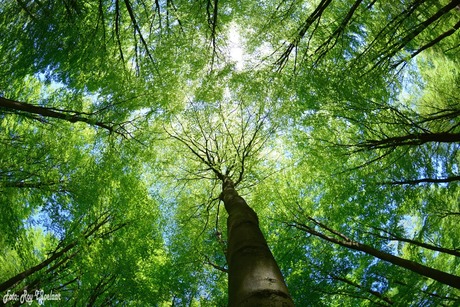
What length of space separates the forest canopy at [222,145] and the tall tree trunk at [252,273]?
27 cm

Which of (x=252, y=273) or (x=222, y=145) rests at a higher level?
(x=222, y=145)

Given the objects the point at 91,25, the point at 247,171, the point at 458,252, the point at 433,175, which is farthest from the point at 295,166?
the point at 91,25

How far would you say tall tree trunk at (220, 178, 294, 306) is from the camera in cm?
157

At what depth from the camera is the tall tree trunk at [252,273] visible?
1565mm

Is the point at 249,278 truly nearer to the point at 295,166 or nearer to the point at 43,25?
the point at 43,25

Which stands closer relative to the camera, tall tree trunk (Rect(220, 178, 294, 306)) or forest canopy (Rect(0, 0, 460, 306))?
tall tree trunk (Rect(220, 178, 294, 306))

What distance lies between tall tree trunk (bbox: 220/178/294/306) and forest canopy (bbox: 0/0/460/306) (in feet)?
0.90

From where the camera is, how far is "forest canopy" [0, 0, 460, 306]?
4.15m

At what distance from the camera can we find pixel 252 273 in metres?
1.83

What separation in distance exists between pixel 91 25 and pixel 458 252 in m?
5.55

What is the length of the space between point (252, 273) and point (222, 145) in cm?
518

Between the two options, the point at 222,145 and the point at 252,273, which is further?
the point at 222,145

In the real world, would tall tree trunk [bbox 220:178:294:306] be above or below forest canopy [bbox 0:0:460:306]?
below

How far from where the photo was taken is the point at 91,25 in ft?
14.9
